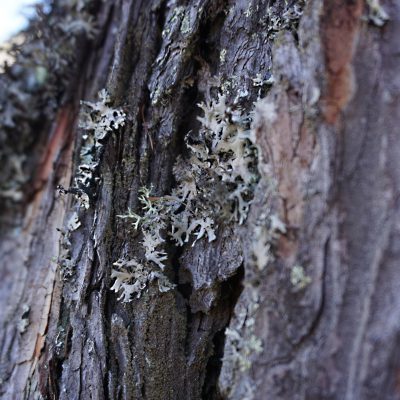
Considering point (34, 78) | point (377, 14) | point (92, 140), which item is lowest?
point (92, 140)

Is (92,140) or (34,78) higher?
(34,78)

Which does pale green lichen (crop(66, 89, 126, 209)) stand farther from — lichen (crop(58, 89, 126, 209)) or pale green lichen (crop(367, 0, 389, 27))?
pale green lichen (crop(367, 0, 389, 27))

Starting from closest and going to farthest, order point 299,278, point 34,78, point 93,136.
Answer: point 299,278 < point 93,136 < point 34,78

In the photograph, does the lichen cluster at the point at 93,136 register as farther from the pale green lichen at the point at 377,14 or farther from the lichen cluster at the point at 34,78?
the pale green lichen at the point at 377,14

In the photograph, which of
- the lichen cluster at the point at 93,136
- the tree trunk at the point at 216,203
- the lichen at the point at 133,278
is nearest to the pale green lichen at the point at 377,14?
the tree trunk at the point at 216,203

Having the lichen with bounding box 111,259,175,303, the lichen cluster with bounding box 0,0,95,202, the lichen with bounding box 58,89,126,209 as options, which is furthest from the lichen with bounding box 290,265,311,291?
the lichen cluster with bounding box 0,0,95,202

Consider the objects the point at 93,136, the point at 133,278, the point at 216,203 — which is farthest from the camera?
the point at 93,136

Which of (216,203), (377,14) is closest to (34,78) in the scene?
(216,203)

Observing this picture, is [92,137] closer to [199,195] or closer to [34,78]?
[199,195]
